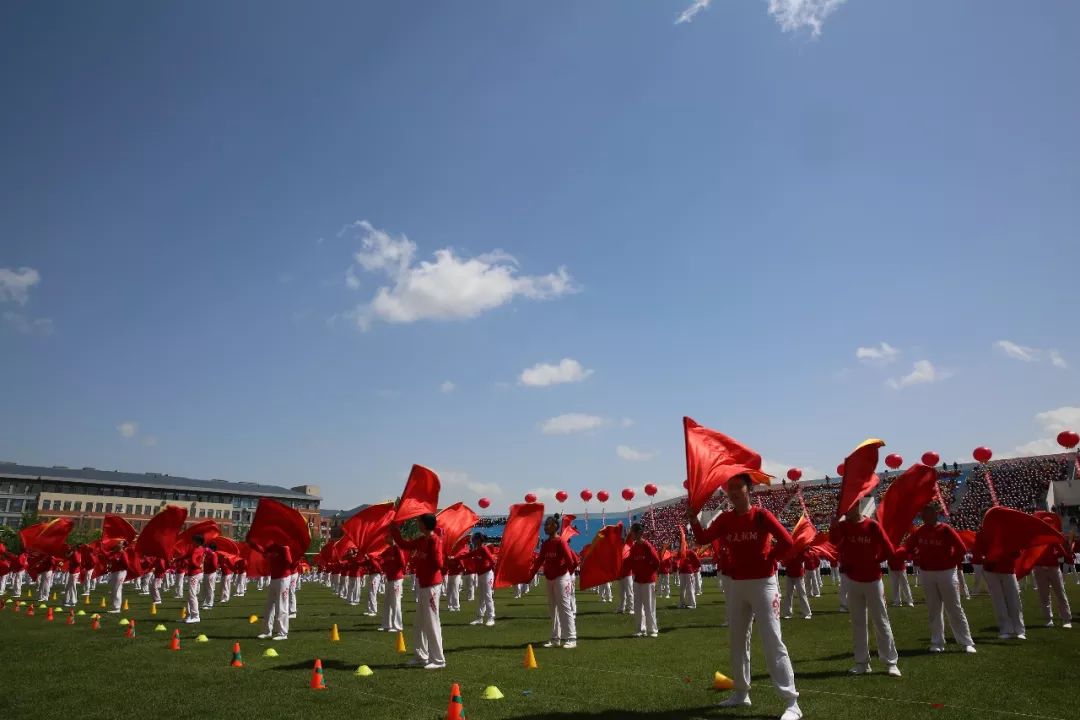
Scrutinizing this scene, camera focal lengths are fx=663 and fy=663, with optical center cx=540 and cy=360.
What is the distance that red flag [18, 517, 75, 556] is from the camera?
3028cm

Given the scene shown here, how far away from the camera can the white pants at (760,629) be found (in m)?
7.23

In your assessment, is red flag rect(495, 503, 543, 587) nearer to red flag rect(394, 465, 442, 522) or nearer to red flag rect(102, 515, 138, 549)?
red flag rect(394, 465, 442, 522)

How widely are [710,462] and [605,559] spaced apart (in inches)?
381

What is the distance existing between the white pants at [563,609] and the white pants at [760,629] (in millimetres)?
6209

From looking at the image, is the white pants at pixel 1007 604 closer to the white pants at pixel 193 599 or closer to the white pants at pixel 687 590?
the white pants at pixel 687 590

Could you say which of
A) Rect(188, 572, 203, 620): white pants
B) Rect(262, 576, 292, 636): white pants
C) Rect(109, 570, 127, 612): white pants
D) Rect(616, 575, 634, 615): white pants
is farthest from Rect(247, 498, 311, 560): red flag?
Rect(109, 570, 127, 612): white pants

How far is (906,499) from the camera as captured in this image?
1202cm

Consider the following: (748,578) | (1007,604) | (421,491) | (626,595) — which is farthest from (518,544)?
(1007,604)

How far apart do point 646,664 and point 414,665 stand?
393 cm

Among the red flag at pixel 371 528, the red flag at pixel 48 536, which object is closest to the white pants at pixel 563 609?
the red flag at pixel 371 528

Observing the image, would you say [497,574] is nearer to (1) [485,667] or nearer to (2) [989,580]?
(1) [485,667]

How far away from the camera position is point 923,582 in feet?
40.2

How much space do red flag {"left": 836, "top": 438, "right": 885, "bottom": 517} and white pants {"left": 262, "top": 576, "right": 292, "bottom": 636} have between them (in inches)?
469

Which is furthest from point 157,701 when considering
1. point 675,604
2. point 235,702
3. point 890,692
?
point 675,604
